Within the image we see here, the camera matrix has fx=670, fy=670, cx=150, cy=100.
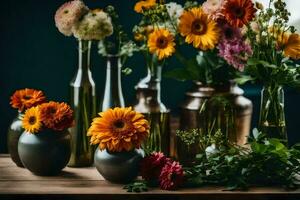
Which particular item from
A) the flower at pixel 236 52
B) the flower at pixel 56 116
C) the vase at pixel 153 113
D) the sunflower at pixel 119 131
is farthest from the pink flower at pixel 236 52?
the flower at pixel 56 116

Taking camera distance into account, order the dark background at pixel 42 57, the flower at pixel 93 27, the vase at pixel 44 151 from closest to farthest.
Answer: the vase at pixel 44 151 → the flower at pixel 93 27 → the dark background at pixel 42 57

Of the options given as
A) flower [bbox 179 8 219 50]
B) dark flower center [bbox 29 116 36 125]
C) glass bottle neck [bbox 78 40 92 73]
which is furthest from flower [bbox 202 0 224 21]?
dark flower center [bbox 29 116 36 125]

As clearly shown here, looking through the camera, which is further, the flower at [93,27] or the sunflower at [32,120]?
the flower at [93,27]

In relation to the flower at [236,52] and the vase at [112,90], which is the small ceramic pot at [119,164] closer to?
the vase at [112,90]

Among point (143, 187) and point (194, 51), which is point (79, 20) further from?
point (194, 51)

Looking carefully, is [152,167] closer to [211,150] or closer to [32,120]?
[211,150]

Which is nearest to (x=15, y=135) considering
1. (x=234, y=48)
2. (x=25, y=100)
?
(x=25, y=100)

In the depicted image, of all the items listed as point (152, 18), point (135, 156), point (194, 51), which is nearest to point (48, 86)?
point (194, 51)

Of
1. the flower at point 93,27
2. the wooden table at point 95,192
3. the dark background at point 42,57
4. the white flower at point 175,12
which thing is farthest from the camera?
the dark background at point 42,57

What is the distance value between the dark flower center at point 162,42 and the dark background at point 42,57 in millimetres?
608

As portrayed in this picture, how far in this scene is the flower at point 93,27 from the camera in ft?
5.75

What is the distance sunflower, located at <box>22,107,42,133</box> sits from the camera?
1651 mm

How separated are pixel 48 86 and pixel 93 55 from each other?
7.7 inches

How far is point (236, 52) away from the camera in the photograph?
1.76 metres
